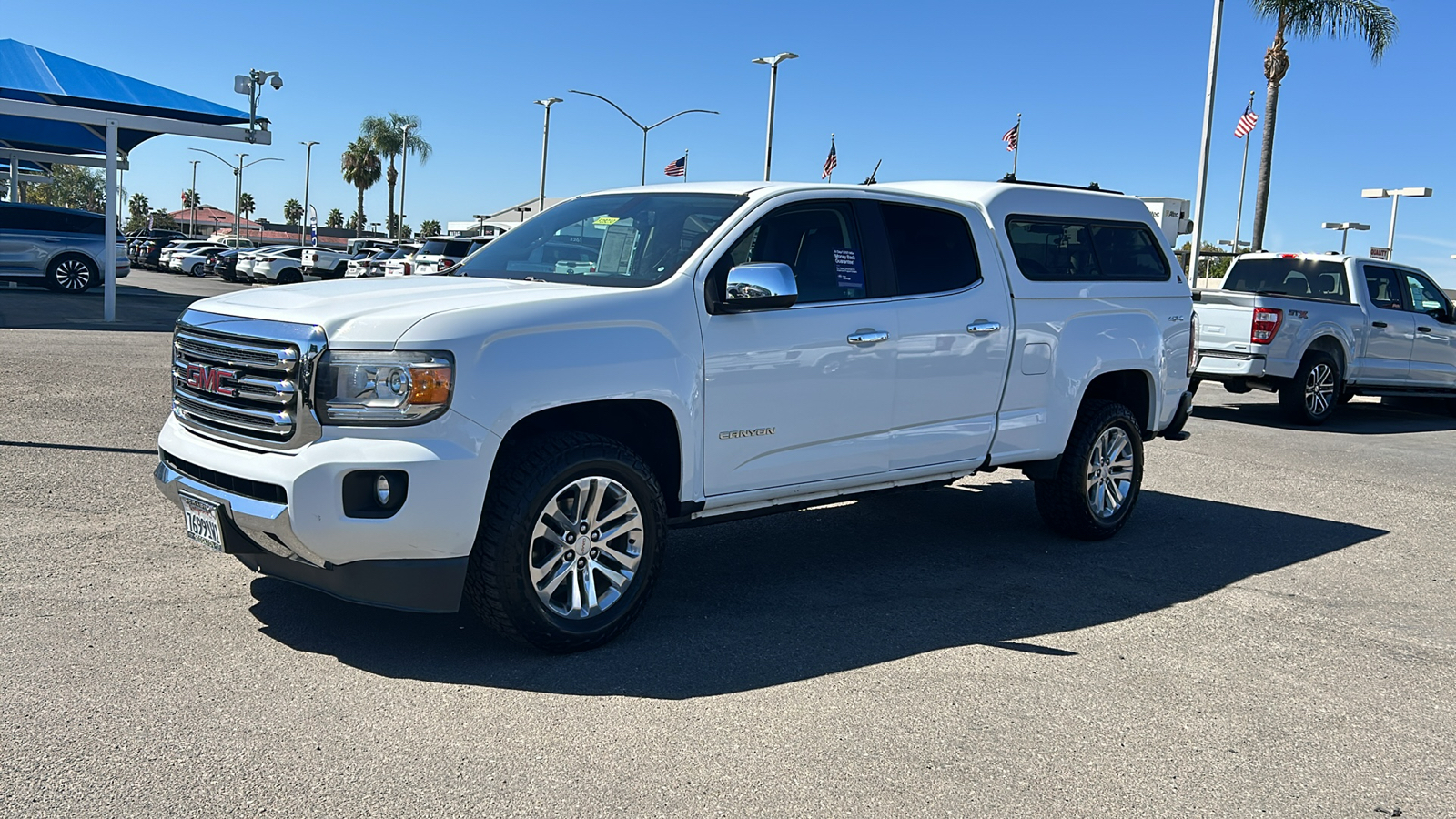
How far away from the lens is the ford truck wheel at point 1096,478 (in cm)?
713

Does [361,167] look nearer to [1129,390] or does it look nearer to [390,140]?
[390,140]

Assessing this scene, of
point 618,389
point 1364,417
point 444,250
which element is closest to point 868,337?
point 618,389

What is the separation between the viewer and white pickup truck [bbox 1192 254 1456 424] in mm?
13742

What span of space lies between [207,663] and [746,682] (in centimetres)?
203

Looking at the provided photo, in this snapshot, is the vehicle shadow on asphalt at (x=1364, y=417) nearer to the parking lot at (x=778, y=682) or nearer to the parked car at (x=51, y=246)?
the parking lot at (x=778, y=682)

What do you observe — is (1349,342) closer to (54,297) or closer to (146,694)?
(146,694)

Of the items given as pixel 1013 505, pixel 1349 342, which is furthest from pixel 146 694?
pixel 1349 342

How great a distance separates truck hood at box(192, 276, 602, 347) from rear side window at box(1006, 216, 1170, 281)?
2865mm

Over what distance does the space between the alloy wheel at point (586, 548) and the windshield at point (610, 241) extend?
3.13 feet

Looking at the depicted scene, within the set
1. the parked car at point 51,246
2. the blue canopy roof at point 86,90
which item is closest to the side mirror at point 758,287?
the blue canopy roof at point 86,90

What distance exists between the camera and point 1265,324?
44.7ft

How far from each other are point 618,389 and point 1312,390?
11.8m

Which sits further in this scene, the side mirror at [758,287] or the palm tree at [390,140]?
the palm tree at [390,140]

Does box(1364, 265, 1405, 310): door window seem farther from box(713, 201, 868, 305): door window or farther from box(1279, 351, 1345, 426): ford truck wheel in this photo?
box(713, 201, 868, 305): door window
